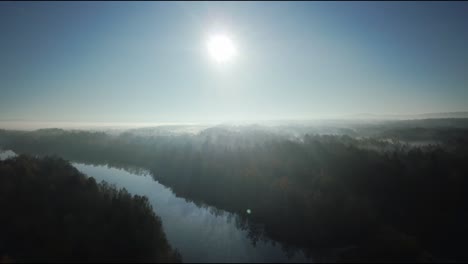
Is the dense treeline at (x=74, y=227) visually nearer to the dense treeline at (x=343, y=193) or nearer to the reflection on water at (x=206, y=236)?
the reflection on water at (x=206, y=236)

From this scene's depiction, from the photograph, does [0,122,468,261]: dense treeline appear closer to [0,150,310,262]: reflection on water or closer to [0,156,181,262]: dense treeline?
[0,150,310,262]: reflection on water

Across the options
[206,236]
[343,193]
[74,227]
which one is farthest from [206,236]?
[343,193]

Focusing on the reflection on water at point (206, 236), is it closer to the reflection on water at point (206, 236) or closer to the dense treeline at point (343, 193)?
the reflection on water at point (206, 236)

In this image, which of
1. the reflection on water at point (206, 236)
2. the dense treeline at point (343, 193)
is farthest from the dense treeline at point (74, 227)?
the dense treeline at point (343, 193)

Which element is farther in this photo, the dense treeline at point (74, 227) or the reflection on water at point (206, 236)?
the reflection on water at point (206, 236)

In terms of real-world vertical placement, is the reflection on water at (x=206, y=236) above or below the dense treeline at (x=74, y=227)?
below

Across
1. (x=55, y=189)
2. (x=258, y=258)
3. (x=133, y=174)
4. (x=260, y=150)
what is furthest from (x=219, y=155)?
(x=258, y=258)
